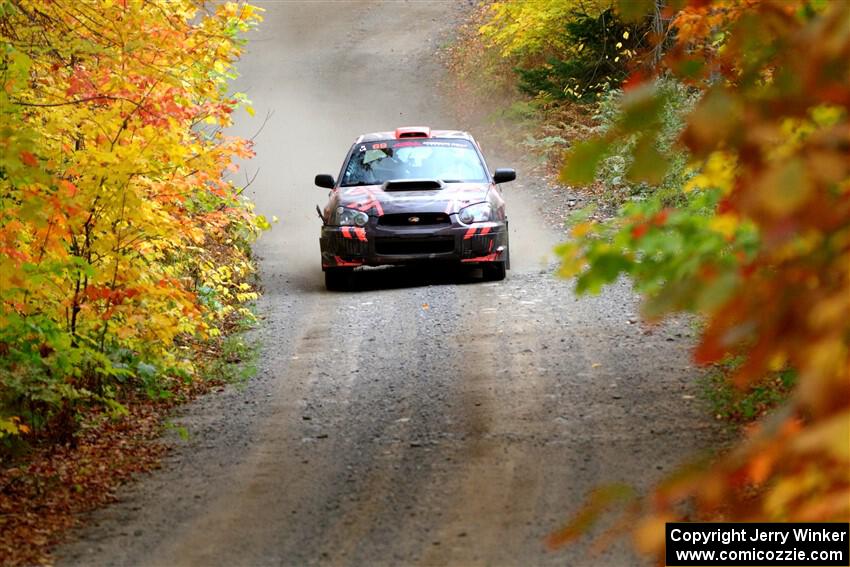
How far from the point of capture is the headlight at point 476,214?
13781 mm

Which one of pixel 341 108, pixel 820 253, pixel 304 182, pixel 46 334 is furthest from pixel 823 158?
pixel 341 108

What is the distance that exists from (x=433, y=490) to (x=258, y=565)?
147cm

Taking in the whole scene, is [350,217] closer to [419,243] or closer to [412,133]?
[419,243]

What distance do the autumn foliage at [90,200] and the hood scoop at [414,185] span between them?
13.7ft

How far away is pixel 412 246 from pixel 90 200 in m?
5.67

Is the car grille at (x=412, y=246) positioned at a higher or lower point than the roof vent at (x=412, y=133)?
lower

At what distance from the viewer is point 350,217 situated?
1394cm

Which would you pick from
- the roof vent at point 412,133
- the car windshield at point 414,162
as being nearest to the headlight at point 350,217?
the car windshield at point 414,162

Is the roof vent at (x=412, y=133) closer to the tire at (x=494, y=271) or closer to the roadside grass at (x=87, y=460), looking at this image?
the tire at (x=494, y=271)

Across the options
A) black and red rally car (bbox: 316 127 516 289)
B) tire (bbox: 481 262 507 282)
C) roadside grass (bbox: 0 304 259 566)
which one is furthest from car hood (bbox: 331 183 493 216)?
roadside grass (bbox: 0 304 259 566)

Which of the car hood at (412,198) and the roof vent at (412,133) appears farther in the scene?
the roof vent at (412,133)

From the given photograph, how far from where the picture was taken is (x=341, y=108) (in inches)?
1256

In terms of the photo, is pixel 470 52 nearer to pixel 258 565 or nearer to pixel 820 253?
pixel 258 565

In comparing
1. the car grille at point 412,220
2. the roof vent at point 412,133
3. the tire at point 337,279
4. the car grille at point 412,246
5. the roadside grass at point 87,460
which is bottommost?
the roadside grass at point 87,460
